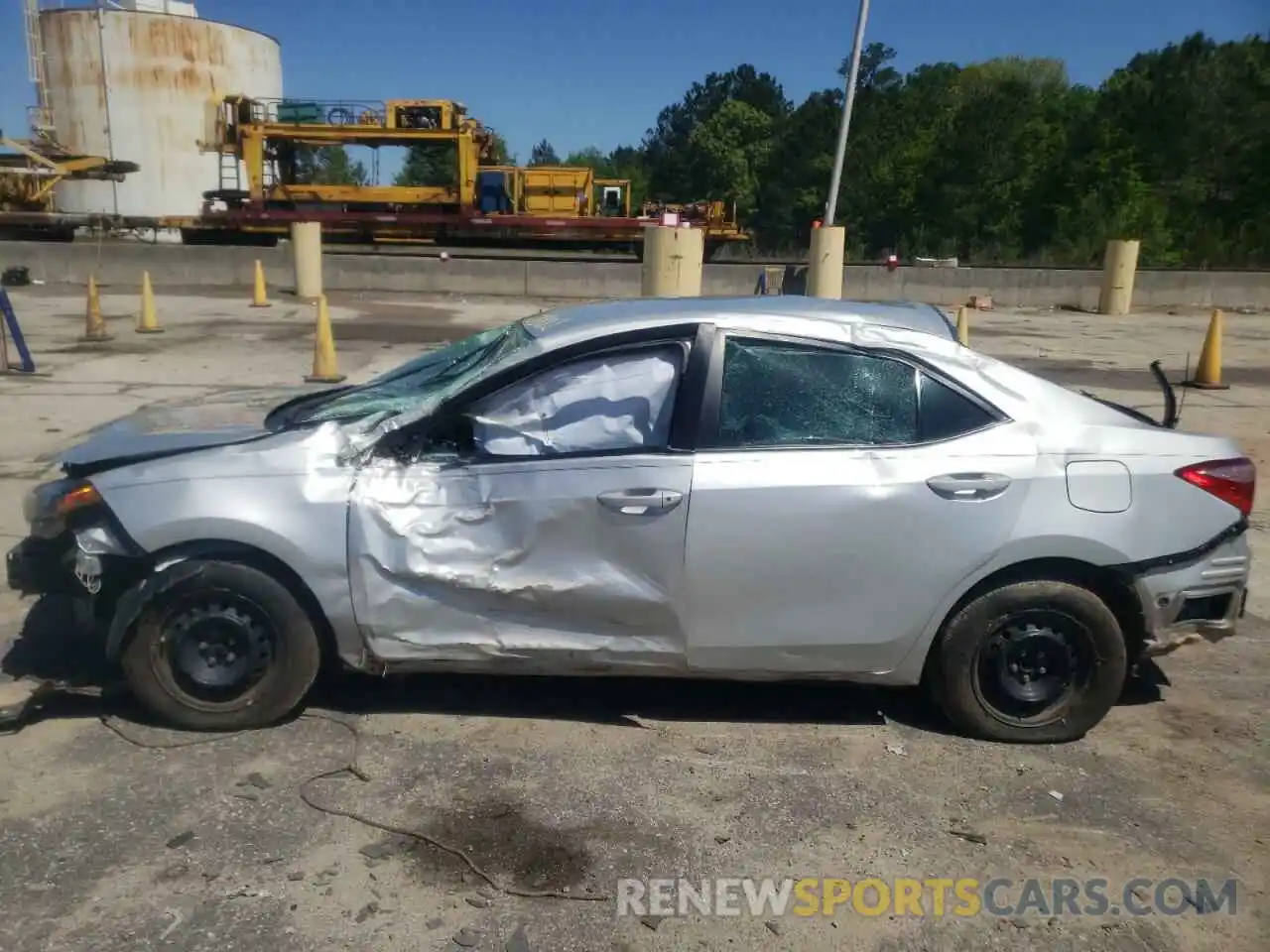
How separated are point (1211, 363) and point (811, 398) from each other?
1036cm

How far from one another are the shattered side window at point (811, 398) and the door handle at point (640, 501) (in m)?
0.28

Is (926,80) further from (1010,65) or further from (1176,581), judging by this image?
(1176,581)

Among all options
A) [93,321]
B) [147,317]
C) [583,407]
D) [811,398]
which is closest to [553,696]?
[583,407]

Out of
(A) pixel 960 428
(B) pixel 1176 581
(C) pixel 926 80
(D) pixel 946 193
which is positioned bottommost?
(B) pixel 1176 581

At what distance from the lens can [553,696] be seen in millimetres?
4199

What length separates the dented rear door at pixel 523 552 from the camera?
362 centimetres

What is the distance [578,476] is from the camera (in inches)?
143

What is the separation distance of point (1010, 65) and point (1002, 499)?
85154 mm

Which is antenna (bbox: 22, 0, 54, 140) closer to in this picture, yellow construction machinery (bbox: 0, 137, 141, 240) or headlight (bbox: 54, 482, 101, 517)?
yellow construction machinery (bbox: 0, 137, 141, 240)

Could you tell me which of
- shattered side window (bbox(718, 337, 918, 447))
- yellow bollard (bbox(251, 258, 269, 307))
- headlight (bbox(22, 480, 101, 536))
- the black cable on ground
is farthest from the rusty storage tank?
shattered side window (bbox(718, 337, 918, 447))

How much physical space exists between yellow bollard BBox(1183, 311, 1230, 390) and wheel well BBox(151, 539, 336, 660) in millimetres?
11443

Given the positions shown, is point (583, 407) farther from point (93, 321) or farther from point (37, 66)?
point (37, 66)

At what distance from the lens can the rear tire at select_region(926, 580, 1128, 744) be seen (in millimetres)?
3746

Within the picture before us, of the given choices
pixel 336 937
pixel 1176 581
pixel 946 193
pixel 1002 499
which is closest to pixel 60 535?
pixel 336 937
